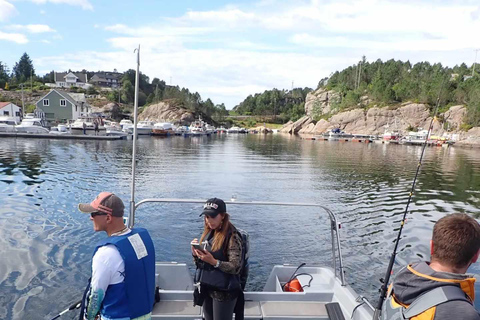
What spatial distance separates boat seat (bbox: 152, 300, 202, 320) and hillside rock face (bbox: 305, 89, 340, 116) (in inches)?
5038

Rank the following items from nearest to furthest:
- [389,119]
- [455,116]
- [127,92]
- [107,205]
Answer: [107,205]
[455,116]
[389,119]
[127,92]

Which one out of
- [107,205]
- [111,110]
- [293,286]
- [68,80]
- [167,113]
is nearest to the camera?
[107,205]

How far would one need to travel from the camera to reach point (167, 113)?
10850cm

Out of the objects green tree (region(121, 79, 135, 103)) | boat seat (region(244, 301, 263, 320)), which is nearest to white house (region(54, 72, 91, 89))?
green tree (region(121, 79, 135, 103))

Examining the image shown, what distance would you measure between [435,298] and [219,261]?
2174 millimetres

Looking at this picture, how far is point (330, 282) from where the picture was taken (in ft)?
18.6

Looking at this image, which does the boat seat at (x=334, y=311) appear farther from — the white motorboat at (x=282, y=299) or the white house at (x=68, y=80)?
the white house at (x=68, y=80)

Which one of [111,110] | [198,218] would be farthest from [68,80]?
[198,218]

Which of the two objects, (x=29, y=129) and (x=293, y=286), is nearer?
(x=293, y=286)

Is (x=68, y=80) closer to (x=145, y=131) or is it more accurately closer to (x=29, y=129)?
(x=145, y=131)

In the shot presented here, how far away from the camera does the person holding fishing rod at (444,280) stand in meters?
1.94

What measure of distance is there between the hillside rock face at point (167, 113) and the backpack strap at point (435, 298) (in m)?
107

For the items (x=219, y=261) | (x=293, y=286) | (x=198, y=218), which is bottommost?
(x=198, y=218)

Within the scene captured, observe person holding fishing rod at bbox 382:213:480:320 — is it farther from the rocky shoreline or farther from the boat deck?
the rocky shoreline
